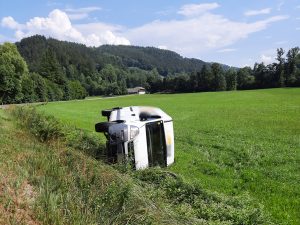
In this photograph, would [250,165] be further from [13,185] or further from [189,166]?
[13,185]

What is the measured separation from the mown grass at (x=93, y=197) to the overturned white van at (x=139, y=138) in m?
0.79

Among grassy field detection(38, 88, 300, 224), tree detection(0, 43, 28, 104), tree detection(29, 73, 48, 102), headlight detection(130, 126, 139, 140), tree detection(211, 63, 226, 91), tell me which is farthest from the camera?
tree detection(211, 63, 226, 91)

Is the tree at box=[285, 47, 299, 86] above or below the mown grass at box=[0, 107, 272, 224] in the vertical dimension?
above

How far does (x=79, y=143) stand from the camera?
12.5 m

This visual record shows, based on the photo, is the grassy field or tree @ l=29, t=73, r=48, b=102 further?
tree @ l=29, t=73, r=48, b=102

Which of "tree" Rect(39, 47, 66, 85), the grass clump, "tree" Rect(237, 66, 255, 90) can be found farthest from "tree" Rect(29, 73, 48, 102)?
the grass clump

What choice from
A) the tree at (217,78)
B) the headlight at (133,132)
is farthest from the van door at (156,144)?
the tree at (217,78)

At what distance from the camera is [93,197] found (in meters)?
5.93

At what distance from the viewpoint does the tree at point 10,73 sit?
83.1 meters

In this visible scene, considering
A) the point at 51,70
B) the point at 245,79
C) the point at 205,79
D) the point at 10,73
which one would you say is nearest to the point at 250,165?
the point at 10,73

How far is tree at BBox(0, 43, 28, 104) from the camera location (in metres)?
83.1

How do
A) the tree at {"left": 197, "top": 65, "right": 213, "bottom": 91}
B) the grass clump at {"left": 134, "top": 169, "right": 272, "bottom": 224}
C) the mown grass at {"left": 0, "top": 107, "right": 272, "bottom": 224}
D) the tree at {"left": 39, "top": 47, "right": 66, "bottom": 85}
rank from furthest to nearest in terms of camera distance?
the tree at {"left": 197, "top": 65, "right": 213, "bottom": 91} < the tree at {"left": 39, "top": 47, "right": 66, "bottom": 85} < the grass clump at {"left": 134, "top": 169, "right": 272, "bottom": 224} < the mown grass at {"left": 0, "top": 107, "right": 272, "bottom": 224}

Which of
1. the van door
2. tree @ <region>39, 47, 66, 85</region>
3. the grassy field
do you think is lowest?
the grassy field

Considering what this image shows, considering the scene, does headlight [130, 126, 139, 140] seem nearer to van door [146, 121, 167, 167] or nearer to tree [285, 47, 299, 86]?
van door [146, 121, 167, 167]
